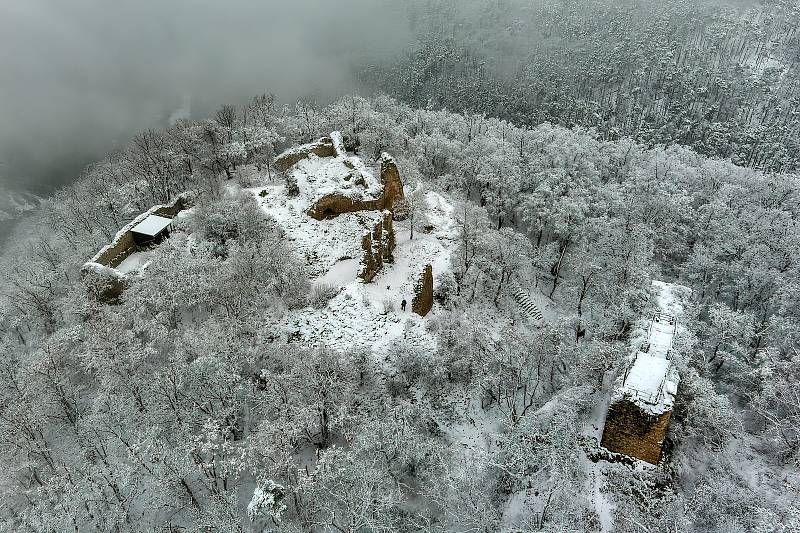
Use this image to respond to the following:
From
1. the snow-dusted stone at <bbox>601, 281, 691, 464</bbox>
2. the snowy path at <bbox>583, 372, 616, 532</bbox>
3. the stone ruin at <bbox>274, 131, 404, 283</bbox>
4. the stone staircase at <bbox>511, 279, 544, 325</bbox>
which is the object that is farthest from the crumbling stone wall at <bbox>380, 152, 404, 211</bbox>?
the snow-dusted stone at <bbox>601, 281, 691, 464</bbox>

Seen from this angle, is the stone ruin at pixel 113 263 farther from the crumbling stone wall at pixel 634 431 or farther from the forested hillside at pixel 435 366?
the crumbling stone wall at pixel 634 431

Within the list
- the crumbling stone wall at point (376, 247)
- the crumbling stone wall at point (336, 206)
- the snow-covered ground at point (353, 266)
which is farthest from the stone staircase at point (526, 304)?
the crumbling stone wall at point (336, 206)

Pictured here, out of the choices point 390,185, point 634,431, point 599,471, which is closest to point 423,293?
point 390,185

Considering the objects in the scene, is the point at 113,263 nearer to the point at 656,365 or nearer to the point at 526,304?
the point at 526,304

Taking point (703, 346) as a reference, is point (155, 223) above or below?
above

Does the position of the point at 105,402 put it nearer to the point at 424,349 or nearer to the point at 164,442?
the point at 164,442

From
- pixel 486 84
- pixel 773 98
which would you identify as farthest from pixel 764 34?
pixel 486 84
